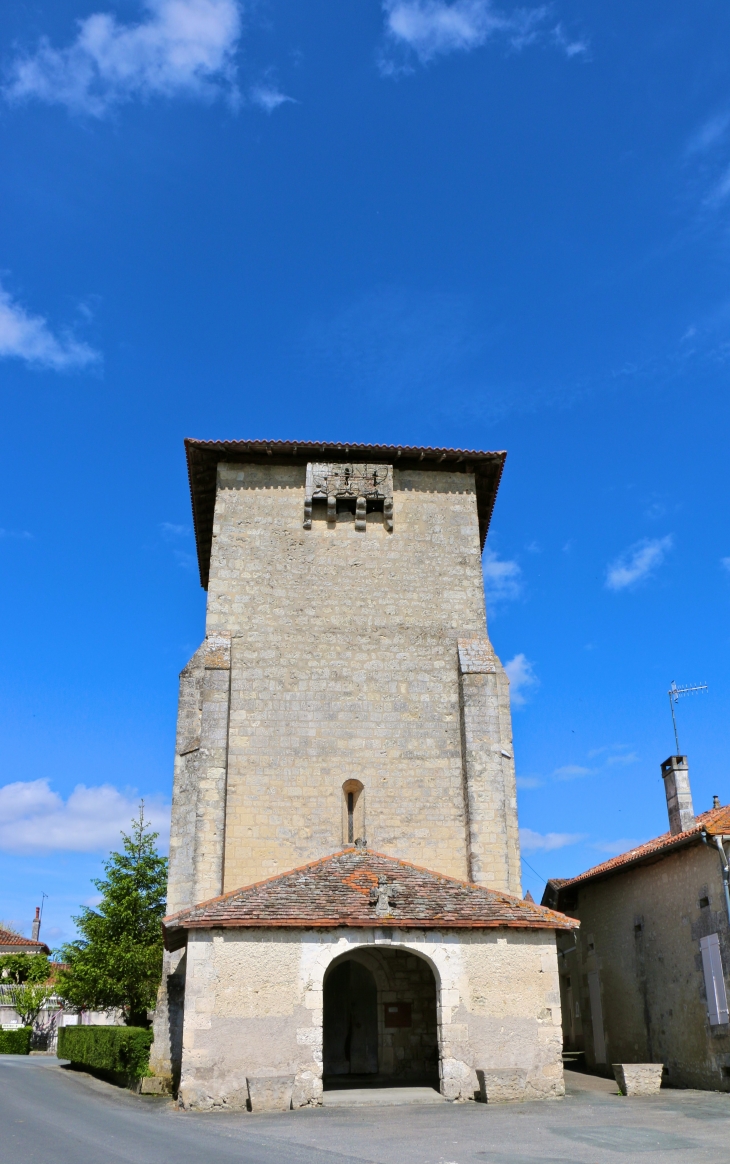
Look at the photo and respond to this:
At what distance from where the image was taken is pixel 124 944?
2417cm

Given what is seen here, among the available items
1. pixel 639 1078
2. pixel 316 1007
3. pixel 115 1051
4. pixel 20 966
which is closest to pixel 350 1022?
pixel 316 1007

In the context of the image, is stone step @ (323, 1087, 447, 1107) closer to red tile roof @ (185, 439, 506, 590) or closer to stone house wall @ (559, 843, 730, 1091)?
stone house wall @ (559, 843, 730, 1091)

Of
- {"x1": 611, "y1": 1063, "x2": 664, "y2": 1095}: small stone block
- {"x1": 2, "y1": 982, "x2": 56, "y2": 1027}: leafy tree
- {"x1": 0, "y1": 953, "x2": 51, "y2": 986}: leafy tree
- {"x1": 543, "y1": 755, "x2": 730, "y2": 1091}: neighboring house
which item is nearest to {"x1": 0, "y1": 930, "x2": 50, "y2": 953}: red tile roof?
{"x1": 0, "y1": 953, "x2": 51, "y2": 986}: leafy tree

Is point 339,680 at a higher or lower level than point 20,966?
higher

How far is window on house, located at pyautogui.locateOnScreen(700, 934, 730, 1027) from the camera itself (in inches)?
562

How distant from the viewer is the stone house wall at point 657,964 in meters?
14.8

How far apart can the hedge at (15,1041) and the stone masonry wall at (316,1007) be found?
25835 millimetres

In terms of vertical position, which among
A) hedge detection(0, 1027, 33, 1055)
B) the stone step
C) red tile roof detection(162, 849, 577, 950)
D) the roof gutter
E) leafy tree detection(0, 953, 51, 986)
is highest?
the roof gutter

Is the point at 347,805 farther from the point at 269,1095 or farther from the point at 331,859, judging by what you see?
the point at 269,1095

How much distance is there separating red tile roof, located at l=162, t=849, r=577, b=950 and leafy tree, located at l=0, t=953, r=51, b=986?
2774 centimetres

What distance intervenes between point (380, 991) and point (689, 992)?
547 centimetres

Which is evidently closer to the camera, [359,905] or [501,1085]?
[501,1085]

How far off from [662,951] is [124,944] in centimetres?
1452

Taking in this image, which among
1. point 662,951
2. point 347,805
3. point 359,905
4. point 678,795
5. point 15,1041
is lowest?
point 15,1041
